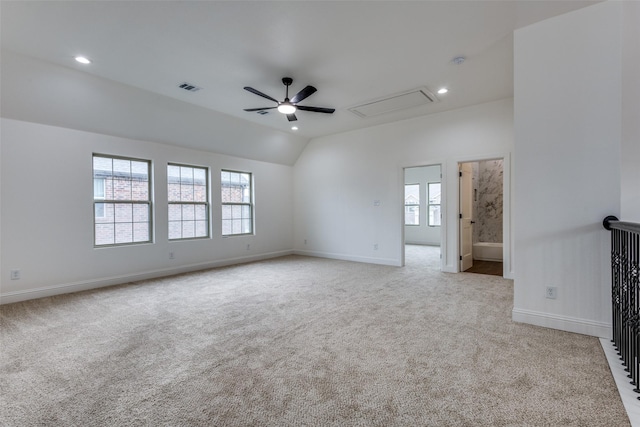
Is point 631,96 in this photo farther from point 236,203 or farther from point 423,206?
point 423,206

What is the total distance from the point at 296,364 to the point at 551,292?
2487mm

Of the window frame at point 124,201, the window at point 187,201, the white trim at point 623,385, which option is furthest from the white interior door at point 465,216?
the window frame at point 124,201

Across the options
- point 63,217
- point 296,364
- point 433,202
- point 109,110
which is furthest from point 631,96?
point 433,202

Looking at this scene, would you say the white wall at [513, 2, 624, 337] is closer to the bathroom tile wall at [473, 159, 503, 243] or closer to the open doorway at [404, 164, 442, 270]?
the bathroom tile wall at [473, 159, 503, 243]

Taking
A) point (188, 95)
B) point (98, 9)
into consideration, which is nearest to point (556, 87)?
point (98, 9)

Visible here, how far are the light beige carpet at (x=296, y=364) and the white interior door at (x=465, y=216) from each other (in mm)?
1621

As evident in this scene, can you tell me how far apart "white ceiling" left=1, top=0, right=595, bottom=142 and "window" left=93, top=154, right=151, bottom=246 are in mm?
1507

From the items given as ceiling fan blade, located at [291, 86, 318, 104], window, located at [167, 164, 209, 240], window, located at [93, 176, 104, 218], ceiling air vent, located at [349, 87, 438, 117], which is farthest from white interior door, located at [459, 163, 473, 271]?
window, located at [93, 176, 104, 218]

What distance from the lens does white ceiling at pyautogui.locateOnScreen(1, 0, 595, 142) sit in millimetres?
2561

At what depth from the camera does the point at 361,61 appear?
3488 millimetres

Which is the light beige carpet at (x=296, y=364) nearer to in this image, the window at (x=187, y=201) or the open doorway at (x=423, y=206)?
the window at (x=187, y=201)

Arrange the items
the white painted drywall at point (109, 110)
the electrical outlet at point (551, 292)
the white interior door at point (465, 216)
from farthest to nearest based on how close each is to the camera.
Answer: the white interior door at point (465, 216), the white painted drywall at point (109, 110), the electrical outlet at point (551, 292)

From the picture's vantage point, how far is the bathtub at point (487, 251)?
Result: 21.4 ft

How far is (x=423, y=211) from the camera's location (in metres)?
9.95
